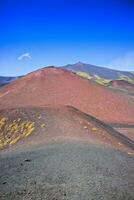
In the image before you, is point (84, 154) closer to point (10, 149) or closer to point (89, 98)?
point (10, 149)

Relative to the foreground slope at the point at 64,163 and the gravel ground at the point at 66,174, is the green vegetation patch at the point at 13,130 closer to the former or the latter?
the foreground slope at the point at 64,163

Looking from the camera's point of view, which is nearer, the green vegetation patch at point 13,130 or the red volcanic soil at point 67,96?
the green vegetation patch at point 13,130

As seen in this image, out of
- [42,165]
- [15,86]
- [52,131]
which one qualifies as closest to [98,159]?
[42,165]

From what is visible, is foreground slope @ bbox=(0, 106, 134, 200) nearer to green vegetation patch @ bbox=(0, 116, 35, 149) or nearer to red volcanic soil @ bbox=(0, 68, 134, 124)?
green vegetation patch @ bbox=(0, 116, 35, 149)

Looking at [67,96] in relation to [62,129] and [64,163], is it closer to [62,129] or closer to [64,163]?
[62,129]

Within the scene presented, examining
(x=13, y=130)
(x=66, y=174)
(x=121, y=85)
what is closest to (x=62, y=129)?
(x=13, y=130)

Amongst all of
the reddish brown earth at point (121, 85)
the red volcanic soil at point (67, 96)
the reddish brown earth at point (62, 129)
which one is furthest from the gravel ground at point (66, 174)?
the reddish brown earth at point (121, 85)
